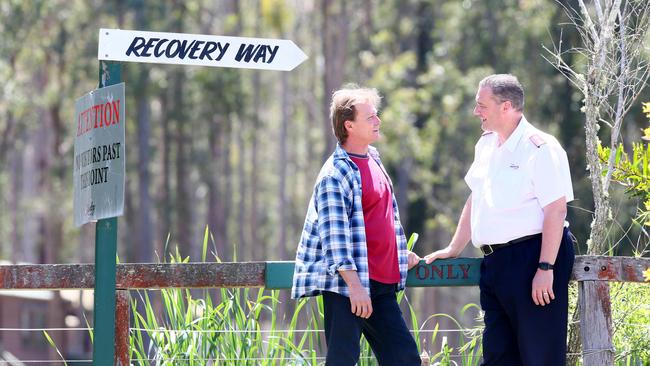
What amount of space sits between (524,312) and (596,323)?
1.72 ft

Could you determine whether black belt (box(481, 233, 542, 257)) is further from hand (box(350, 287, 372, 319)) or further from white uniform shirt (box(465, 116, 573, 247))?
hand (box(350, 287, 372, 319))

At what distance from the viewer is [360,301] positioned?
4395 mm

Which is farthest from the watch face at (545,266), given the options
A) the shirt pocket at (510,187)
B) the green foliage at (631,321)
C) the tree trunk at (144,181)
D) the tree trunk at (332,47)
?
the tree trunk at (144,181)

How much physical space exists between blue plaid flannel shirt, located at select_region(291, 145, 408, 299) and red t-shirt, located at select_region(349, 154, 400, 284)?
72mm

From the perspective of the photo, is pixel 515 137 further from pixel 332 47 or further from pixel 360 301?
pixel 332 47

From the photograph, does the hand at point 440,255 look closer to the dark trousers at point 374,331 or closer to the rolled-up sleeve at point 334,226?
the dark trousers at point 374,331

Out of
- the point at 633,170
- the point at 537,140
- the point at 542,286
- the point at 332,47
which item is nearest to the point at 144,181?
the point at 332,47

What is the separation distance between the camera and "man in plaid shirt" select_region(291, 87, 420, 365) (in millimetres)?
4445

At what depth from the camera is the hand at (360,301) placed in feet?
14.4

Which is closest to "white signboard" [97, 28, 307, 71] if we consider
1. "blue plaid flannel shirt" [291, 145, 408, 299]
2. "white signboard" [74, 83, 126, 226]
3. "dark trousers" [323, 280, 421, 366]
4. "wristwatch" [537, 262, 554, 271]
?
"white signboard" [74, 83, 126, 226]

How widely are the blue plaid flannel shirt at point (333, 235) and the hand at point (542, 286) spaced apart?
70 cm

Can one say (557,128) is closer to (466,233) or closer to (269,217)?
(466,233)

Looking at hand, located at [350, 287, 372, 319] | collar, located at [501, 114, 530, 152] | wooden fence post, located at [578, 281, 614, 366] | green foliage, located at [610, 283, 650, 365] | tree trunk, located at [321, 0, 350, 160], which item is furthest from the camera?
tree trunk, located at [321, 0, 350, 160]

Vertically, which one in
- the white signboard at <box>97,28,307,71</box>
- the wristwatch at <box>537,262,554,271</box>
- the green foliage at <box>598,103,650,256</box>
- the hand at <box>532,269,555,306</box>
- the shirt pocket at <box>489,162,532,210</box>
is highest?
the white signboard at <box>97,28,307,71</box>
